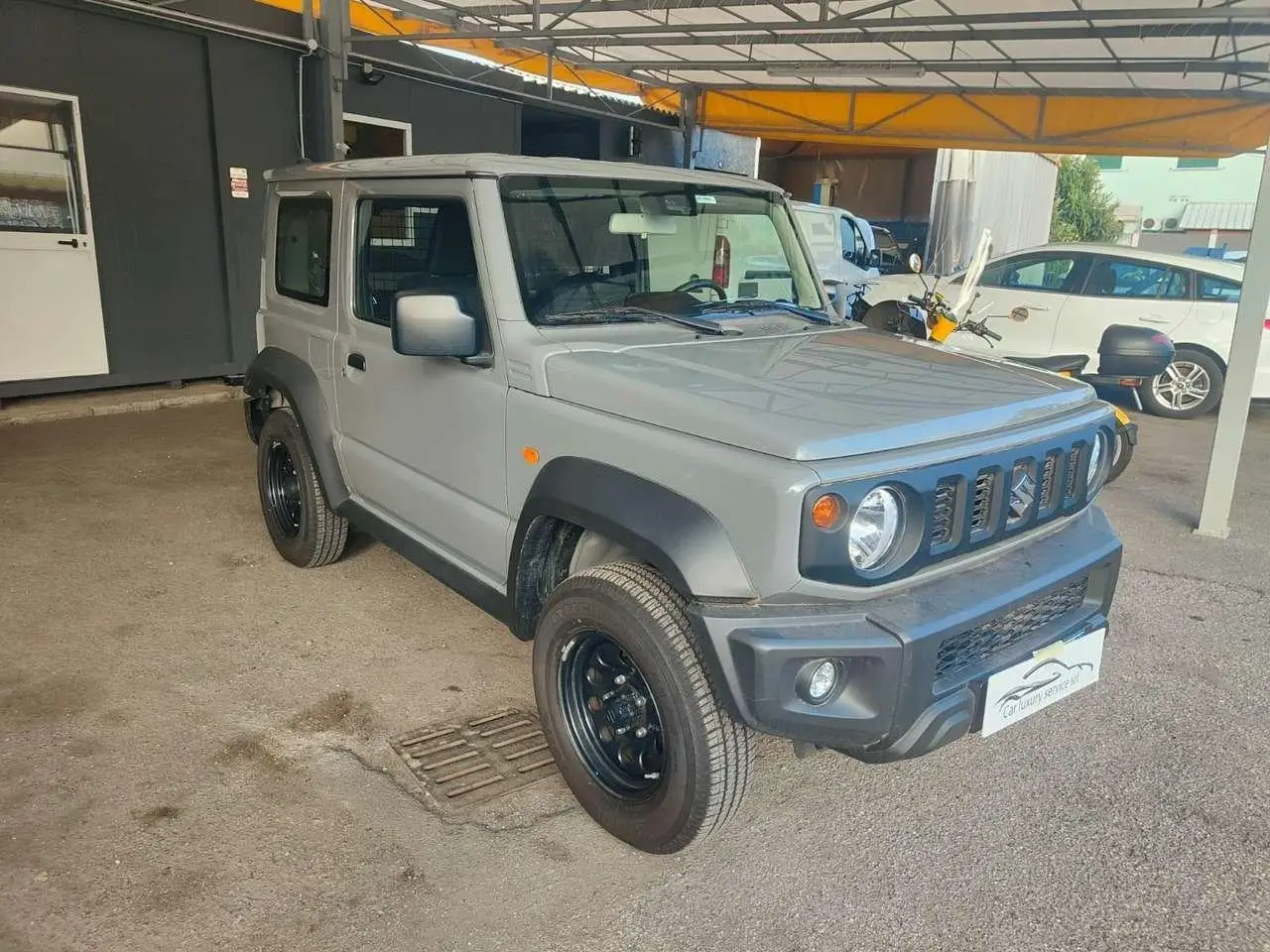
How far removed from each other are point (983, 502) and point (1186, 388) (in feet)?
26.3

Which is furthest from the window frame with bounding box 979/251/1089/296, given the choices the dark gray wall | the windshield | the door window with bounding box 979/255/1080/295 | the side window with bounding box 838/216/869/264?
the windshield

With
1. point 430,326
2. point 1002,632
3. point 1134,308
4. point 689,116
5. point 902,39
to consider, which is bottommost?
point 1002,632

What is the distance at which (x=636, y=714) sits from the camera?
260 cm

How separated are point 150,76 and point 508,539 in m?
7.07

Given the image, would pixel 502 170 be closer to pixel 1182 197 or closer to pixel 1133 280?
pixel 1133 280

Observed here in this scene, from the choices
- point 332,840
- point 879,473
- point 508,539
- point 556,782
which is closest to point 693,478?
point 879,473

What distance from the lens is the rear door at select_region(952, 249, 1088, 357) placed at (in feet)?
29.3

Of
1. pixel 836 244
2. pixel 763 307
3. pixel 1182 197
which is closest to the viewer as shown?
pixel 763 307

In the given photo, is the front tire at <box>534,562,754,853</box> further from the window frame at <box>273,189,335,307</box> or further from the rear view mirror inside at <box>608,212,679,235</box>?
the window frame at <box>273,189,335,307</box>

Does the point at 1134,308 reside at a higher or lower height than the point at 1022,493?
higher

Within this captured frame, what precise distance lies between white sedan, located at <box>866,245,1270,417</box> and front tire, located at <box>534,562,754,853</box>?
7250 millimetres

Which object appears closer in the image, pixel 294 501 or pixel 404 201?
pixel 404 201

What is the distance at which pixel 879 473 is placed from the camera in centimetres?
217

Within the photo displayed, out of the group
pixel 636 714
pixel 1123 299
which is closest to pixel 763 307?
pixel 636 714
